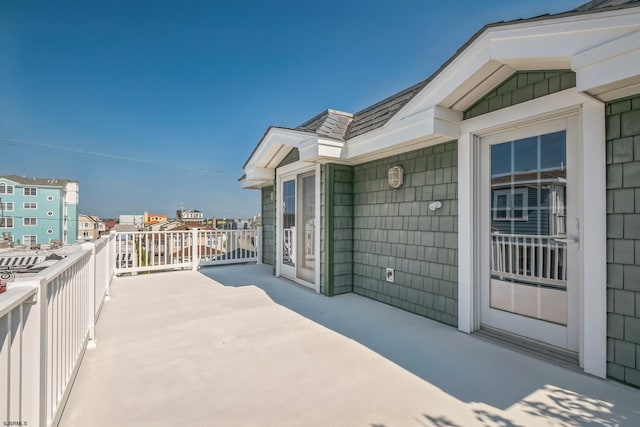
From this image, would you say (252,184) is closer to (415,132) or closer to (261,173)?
(261,173)

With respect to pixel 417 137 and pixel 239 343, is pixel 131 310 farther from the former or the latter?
pixel 417 137

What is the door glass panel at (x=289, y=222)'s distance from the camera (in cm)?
600

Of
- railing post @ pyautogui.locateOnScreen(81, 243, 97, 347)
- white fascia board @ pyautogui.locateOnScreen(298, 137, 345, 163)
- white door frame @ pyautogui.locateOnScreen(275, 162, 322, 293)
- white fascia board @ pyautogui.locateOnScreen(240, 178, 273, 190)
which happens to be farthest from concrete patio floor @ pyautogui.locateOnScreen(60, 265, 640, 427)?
white fascia board @ pyautogui.locateOnScreen(240, 178, 273, 190)

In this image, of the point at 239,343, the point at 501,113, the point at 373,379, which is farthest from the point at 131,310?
the point at 501,113

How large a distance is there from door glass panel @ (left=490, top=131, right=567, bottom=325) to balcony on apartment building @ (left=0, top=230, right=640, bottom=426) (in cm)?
57

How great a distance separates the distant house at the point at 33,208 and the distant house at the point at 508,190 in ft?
120

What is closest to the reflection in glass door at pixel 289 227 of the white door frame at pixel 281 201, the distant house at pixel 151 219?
the white door frame at pixel 281 201

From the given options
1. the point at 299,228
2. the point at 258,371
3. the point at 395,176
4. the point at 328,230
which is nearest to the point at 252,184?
the point at 299,228

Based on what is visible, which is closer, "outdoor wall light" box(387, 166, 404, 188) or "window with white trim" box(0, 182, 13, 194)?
"outdoor wall light" box(387, 166, 404, 188)

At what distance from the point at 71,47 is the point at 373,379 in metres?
14.5

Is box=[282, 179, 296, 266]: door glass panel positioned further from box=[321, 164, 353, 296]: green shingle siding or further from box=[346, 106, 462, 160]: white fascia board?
box=[346, 106, 462, 160]: white fascia board

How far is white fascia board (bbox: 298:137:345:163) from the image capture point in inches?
174

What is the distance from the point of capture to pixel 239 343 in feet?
9.74

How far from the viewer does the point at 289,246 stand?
20.2 ft
